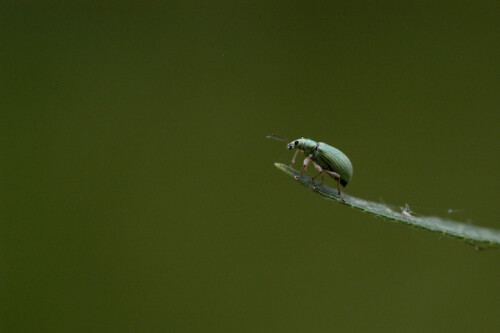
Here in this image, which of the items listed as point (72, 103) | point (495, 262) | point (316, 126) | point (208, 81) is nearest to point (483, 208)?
point (495, 262)

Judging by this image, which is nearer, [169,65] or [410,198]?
[410,198]

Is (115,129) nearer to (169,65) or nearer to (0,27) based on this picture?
(169,65)

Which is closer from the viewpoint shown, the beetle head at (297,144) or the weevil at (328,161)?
the weevil at (328,161)

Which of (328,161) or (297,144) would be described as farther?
(297,144)

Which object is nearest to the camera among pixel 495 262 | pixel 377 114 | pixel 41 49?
pixel 495 262

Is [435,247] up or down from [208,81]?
down

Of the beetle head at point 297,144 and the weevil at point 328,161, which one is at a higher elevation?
the beetle head at point 297,144

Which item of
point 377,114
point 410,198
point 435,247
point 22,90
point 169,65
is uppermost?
point 377,114

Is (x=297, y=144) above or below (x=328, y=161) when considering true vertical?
→ above

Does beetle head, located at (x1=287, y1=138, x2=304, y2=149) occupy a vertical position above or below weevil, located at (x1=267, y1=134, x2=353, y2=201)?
above

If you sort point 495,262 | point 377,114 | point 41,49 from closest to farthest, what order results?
point 495,262, point 41,49, point 377,114

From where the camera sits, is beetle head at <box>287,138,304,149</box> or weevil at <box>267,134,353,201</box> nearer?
weevil at <box>267,134,353,201</box>
